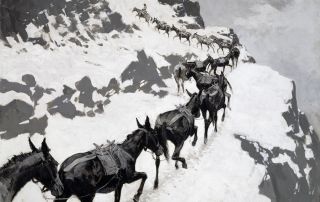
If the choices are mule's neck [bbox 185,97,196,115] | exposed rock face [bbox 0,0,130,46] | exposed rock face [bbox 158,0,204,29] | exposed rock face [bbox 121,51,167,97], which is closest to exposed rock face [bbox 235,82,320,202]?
mule's neck [bbox 185,97,196,115]

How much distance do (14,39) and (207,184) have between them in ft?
48.8

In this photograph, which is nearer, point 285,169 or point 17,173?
point 17,173

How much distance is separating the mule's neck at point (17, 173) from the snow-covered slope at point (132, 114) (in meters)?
5.16

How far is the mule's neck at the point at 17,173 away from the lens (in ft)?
35.6

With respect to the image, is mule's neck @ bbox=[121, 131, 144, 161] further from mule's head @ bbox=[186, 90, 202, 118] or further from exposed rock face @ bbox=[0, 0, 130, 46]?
exposed rock face @ bbox=[0, 0, 130, 46]

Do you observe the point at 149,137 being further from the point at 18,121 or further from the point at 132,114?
the point at 132,114

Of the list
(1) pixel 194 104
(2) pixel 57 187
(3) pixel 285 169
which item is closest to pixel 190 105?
(1) pixel 194 104

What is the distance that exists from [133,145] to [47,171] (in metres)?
3.51

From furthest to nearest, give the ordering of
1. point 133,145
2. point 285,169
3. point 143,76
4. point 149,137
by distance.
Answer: point 143,76 < point 285,169 < point 149,137 < point 133,145

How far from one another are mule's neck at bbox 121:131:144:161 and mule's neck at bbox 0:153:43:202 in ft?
11.3

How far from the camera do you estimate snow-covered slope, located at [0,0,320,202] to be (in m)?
19.6

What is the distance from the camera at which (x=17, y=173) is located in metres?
11.1

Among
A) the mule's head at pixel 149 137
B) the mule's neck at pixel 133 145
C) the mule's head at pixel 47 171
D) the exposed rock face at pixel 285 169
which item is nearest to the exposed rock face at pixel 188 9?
the exposed rock face at pixel 285 169

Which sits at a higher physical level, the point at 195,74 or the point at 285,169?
the point at 195,74
